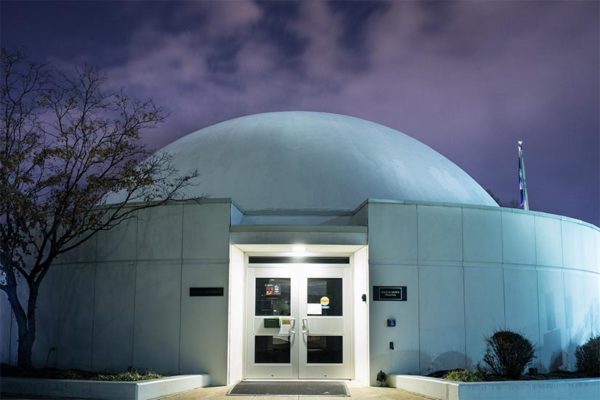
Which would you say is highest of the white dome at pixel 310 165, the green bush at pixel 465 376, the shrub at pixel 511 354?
the white dome at pixel 310 165

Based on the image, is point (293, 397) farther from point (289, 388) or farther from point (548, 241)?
point (548, 241)

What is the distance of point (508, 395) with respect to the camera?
1191cm

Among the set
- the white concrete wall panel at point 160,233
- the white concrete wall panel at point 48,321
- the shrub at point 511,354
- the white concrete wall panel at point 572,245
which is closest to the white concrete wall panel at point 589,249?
the white concrete wall panel at point 572,245

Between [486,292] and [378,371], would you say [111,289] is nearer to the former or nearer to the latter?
[378,371]

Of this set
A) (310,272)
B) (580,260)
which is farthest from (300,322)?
(580,260)

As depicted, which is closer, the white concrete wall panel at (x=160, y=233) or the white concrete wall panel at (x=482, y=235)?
the white concrete wall panel at (x=160, y=233)

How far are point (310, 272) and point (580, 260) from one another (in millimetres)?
7192

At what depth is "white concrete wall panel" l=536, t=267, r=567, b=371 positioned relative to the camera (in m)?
15.6

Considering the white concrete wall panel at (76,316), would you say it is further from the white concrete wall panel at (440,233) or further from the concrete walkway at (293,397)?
the white concrete wall panel at (440,233)

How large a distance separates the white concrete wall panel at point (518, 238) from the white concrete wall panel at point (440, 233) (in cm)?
122

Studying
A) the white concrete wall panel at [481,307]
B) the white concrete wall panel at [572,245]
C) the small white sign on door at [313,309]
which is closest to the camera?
the white concrete wall panel at [481,307]

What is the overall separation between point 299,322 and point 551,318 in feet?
20.0

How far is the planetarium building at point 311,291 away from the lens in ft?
47.9

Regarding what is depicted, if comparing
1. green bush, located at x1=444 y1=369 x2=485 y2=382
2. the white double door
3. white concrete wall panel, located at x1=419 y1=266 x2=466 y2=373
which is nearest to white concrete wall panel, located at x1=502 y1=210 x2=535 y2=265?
white concrete wall panel, located at x1=419 y1=266 x2=466 y2=373
